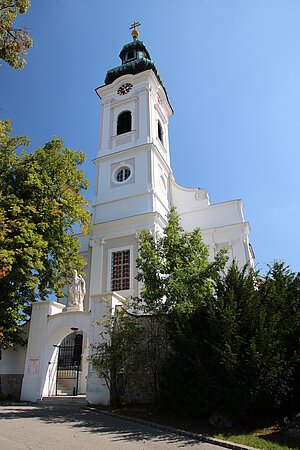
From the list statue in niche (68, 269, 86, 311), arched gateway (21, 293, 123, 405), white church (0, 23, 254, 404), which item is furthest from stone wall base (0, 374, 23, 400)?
statue in niche (68, 269, 86, 311)

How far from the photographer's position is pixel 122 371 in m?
10.8

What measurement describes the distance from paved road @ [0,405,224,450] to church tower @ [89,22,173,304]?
6.94 metres

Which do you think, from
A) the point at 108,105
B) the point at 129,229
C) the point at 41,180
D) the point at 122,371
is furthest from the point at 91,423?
the point at 108,105

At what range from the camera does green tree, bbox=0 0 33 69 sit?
8.16 metres

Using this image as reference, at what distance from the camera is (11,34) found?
27.0 feet

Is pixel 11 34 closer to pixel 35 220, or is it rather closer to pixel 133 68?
pixel 35 220

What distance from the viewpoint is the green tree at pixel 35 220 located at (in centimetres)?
1277

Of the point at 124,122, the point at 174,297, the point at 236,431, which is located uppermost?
the point at 124,122

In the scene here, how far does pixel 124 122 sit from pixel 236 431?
21666 millimetres

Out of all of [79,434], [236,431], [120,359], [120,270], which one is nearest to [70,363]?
[120,270]

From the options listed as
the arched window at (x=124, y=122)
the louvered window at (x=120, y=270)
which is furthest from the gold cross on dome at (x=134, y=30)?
the louvered window at (x=120, y=270)

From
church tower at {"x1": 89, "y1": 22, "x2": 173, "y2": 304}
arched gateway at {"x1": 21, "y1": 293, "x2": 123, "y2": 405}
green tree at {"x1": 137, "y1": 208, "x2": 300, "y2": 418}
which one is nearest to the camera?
green tree at {"x1": 137, "y1": 208, "x2": 300, "y2": 418}

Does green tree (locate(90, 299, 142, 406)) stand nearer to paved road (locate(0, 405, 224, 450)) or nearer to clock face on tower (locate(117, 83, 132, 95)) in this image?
paved road (locate(0, 405, 224, 450))

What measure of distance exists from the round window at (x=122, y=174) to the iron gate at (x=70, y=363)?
1028 cm
